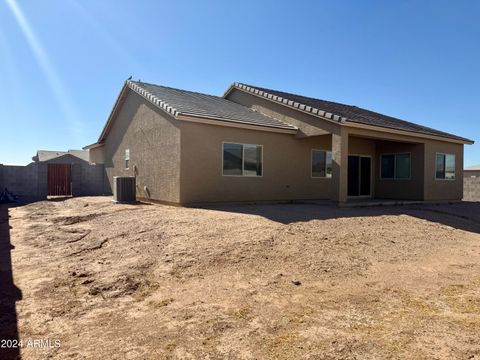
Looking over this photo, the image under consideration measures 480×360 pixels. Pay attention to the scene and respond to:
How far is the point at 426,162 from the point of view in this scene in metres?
15.8

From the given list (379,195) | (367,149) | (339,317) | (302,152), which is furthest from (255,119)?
(339,317)

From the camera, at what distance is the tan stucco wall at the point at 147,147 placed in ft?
40.4

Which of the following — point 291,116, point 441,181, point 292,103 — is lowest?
point 441,181

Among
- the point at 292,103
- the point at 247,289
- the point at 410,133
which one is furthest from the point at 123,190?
the point at 410,133

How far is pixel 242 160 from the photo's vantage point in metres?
13.0

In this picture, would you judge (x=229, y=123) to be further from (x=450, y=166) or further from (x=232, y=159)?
(x=450, y=166)

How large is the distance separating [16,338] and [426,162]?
16426 mm

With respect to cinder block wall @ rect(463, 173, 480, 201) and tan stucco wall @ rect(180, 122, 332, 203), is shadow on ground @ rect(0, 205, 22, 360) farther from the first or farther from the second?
cinder block wall @ rect(463, 173, 480, 201)

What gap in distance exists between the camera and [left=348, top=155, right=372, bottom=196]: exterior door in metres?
16.7

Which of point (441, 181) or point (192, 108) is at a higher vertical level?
point (192, 108)

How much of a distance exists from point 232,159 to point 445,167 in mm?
11009

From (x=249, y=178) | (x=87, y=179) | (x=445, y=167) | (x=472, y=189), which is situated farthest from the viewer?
(x=472, y=189)

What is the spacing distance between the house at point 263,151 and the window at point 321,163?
4cm

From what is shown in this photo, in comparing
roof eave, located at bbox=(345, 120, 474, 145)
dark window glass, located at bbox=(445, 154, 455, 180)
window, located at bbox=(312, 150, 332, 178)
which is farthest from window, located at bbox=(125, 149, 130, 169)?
dark window glass, located at bbox=(445, 154, 455, 180)
